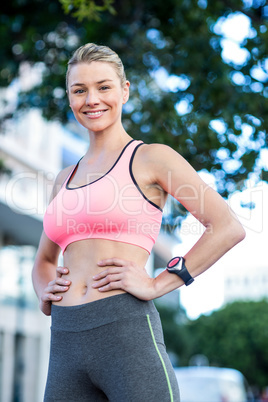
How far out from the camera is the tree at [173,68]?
5.88 metres

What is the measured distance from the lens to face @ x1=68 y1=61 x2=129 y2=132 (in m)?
2.35

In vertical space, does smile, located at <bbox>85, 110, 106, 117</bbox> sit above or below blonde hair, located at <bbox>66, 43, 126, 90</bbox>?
below

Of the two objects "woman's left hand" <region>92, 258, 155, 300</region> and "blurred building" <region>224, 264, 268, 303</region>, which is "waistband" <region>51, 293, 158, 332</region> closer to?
"woman's left hand" <region>92, 258, 155, 300</region>

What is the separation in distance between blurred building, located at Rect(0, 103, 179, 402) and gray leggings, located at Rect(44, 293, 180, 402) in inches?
652

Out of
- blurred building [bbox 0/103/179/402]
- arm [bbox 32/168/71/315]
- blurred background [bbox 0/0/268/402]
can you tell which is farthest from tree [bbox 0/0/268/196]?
blurred building [bbox 0/103/179/402]

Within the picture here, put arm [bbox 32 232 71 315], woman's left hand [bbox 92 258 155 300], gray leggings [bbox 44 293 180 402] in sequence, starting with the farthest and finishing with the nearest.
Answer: arm [bbox 32 232 71 315] → woman's left hand [bbox 92 258 155 300] → gray leggings [bbox 44 293 180 402]

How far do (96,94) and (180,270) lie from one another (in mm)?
774

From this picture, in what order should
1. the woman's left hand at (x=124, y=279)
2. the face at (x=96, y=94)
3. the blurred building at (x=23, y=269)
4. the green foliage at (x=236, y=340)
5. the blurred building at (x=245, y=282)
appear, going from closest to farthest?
the woman's left hand at (x=124, y=279), the face at (x=96, y=94), the blurred building at (x=23, y=269), the green foliage at (x=236, y=340), the blurred building at (x=245, y=282)

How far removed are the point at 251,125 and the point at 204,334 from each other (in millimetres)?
43689

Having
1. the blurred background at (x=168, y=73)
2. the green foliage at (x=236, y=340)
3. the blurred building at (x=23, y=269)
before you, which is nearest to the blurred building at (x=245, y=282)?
the green foliage at (x=236, y=340)

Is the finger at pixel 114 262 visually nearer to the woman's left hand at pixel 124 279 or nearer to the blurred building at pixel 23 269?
the woman's left hand at pixel 124 279

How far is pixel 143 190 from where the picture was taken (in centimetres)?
224

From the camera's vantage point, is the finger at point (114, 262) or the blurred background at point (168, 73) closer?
the finger at point (114, 262)

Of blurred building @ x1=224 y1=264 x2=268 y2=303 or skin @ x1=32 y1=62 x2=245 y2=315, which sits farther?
blurred building @ x1=224 y1=264 x2=268 y2=303
